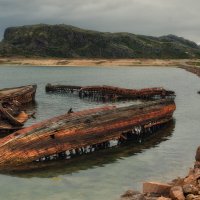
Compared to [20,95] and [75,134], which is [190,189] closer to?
[75,134]

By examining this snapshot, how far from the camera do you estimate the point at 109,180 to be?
24781mm

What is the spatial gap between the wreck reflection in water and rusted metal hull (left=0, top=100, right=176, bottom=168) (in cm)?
69

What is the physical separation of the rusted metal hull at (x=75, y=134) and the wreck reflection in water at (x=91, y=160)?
0.69m

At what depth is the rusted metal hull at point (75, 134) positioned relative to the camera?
26578 mm

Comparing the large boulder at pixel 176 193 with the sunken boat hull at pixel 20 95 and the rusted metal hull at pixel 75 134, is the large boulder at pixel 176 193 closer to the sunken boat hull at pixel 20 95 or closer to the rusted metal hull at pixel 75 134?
the rusted metal hull at pixel 75 134

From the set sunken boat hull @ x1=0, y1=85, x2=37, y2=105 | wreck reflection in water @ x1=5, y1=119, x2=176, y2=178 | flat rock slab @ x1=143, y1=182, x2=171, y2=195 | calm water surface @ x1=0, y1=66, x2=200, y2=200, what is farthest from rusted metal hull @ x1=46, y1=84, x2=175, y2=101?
flat rock slab @ x1=143, y1=182, x2=171, y2=195

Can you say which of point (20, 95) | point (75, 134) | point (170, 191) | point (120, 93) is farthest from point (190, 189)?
point (120, 93)

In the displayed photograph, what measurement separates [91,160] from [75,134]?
2220 millimetres

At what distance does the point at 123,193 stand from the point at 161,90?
49627 millimetres

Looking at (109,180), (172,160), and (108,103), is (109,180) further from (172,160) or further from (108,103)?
(108,103)

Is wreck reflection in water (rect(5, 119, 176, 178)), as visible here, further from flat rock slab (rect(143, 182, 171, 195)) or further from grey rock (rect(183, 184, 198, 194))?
grey rock (rect(183, 184, 198, 194))

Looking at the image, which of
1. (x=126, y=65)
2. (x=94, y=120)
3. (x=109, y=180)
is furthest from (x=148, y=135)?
(x=126, y=65)

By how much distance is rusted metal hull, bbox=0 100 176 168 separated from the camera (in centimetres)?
2658

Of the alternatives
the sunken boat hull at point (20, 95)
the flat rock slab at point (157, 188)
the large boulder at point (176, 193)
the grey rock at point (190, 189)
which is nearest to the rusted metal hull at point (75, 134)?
the flat rock slab at point (157, 188)
